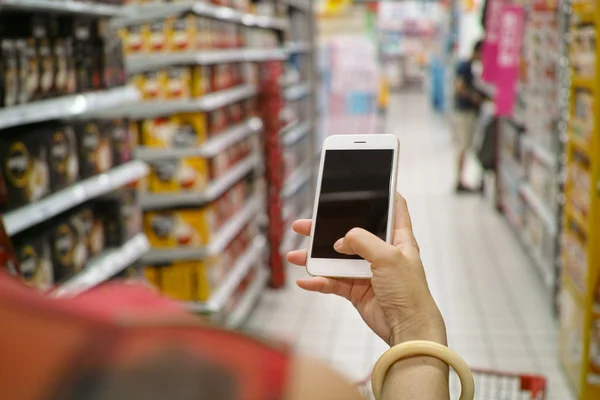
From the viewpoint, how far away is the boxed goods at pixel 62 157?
A: 2756 mm

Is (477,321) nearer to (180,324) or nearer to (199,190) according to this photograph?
(199,190)

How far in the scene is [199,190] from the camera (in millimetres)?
4285

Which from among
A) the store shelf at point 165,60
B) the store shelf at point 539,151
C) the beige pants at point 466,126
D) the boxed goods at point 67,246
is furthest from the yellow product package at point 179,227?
the beige pants at point 466,126

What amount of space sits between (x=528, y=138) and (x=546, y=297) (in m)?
1.59

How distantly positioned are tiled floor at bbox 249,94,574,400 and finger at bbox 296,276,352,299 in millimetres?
1530

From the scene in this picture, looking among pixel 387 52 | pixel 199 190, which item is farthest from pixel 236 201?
pixel 387 52

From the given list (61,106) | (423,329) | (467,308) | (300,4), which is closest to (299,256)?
(423,329)

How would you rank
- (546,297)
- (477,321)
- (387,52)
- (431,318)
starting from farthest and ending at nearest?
(387,52) → (546,297) → (477,321) → (431,318)

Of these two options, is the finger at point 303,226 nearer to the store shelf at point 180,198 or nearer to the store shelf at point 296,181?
the store shelf at point 180,198

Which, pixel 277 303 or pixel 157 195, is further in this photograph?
pixel 277 303

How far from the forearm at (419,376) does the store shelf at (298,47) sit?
620 cm

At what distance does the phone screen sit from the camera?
124 centimetres

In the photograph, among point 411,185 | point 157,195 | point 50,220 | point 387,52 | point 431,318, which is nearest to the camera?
point 431,318

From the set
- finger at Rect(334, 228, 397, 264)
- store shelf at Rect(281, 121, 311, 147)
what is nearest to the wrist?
finger at Rect(334, 228, 397, 264)
